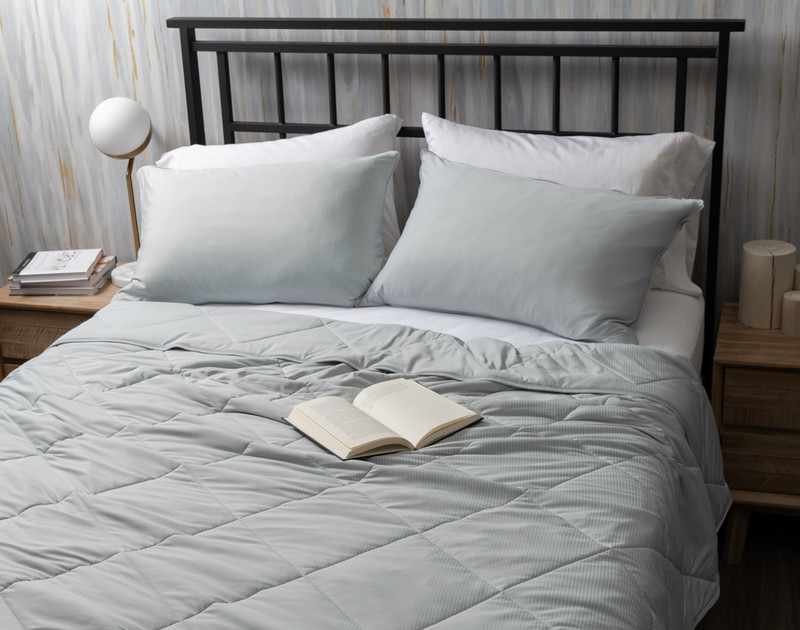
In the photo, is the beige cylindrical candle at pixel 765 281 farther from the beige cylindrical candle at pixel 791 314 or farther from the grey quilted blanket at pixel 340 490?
the grey quilted blanket at pixel 340 490

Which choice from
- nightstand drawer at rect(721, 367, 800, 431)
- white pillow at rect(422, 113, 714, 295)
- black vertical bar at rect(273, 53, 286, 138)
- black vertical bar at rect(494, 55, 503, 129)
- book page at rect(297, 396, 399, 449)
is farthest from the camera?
black vertical bar at rect(273, 53, 286, 138)

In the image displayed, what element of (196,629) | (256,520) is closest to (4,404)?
(256,520)

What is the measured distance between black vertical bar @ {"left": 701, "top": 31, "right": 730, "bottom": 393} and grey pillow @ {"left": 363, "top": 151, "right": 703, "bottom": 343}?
0.34 meters

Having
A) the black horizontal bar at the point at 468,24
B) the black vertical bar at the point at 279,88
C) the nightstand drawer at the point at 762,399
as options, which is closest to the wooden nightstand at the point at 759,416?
the nightstand drawer at the point at 762,399

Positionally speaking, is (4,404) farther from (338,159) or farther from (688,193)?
(688,193)

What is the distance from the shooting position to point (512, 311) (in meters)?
2.14

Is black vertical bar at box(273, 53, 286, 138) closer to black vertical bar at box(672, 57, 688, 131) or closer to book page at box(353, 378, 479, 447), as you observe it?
black vertical bar at box(672, 57, 688, 131)

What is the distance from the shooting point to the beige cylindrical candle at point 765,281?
89.8 inches

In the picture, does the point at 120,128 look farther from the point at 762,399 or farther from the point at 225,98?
the point at 762,399

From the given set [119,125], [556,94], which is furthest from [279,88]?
[556,94]

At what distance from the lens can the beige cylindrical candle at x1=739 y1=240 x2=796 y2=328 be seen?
2.28 metres

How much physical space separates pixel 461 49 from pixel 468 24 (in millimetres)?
91

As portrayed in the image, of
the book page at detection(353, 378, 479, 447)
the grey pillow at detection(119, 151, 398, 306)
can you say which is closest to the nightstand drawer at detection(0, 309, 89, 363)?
the grey pillow at detection(119, 151, 398, 306)

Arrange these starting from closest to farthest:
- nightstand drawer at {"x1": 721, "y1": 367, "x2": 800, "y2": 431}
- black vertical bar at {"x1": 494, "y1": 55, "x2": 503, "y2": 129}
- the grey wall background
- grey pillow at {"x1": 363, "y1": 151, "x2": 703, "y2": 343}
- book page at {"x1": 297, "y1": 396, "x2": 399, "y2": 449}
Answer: book page at {"x1": 297, "y1": 396, "x2": 399, "y2": 449} < grey pillow at {"x1": 363, "y1": 151, "x2": 703, "y2": 343} < nightstand drawer at {"x1": 721, "y1": 367, "x2": 800, "y2": 431} < the grey wall background < black vertical bar at {"x1": 494, "y1": 55, "x2": 503, "y2": 129}
